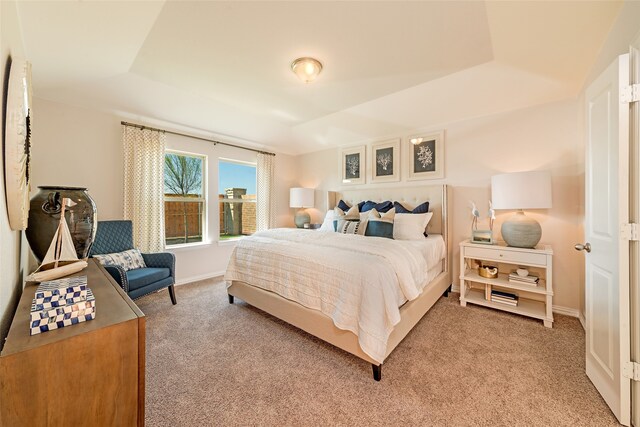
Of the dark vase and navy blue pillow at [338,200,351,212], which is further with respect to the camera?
navy blue pillow at [338,200,351,212]

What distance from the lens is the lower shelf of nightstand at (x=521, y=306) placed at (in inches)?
97.7

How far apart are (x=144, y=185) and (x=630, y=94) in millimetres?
4614

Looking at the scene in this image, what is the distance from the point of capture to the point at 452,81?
270 cm

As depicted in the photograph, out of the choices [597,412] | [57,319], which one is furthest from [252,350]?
[597,412]

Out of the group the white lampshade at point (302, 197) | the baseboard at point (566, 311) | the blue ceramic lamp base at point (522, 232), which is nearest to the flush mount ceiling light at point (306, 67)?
the white lampshade at point (302, 197)

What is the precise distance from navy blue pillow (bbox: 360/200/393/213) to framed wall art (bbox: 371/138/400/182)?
491mm

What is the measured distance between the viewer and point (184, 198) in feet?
12.8

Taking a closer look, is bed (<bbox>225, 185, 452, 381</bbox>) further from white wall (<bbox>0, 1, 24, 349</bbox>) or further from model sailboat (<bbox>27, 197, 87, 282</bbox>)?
white wall (<bbox>0, 1, 24, 349</bbox>)

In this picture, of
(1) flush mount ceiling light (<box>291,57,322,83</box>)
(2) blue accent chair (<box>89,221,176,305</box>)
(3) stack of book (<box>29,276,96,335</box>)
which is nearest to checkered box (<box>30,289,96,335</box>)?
(3) stack of book (<box>29,276,96,335</box>)

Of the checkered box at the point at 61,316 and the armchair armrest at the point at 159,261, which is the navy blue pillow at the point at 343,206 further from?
the checkered box at the point at 61,316

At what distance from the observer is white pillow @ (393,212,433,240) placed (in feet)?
9.64

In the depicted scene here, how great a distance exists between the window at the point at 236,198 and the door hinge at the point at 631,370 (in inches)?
182

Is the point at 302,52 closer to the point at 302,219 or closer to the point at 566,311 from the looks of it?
the point at 302,219

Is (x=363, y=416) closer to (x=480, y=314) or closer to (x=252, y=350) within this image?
(x=252, y=350)
